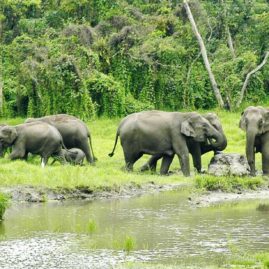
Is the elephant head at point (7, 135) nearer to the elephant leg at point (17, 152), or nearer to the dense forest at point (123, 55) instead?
the elephant leg at point (17, 152)

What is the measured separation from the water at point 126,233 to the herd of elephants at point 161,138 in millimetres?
3931

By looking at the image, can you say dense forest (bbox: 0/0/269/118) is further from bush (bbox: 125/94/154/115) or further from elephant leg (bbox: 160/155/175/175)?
elephant leg (bbox: 160/155/175/175)

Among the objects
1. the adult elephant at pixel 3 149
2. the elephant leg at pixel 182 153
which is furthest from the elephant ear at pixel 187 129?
the adult elephant at pixel 3 149

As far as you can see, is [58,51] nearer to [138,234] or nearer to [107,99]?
[107,99]

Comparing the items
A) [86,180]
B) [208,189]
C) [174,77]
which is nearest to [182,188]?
[208,189]

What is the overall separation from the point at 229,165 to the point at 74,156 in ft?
14.2

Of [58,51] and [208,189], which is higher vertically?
[58,51]

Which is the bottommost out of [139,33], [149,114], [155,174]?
[155,174]

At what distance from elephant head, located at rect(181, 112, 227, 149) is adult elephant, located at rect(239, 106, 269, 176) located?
2.29 feet

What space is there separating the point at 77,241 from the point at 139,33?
73.4 ft

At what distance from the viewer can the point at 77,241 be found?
1264cm

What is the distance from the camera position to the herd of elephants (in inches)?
826

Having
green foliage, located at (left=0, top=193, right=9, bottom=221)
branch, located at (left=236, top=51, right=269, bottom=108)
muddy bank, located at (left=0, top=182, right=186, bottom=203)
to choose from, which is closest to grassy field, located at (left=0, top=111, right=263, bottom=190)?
muddy bank, located at (left=0, top=182, right=186, bottom=203)

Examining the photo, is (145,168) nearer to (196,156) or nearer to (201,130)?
(196,156)
